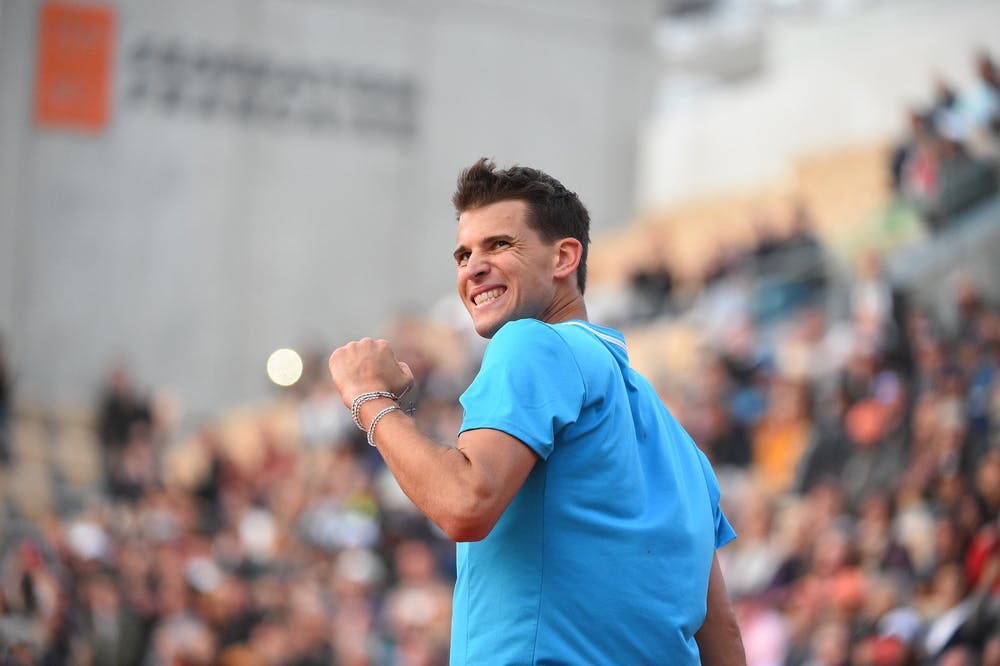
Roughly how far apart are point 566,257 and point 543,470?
1.63 ft

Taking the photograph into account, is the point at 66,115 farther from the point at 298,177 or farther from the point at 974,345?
the point at 974,345

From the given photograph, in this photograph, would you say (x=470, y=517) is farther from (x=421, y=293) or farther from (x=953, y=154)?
(x=421, y=293)

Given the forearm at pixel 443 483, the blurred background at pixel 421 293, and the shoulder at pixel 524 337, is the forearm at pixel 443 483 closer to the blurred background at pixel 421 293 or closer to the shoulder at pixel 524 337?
the shoulder at pixel 524 337

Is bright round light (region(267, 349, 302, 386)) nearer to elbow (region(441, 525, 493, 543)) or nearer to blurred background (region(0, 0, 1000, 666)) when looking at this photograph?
blurred background (region(0, 0, 1000, 666))

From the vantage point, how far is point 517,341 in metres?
2.53

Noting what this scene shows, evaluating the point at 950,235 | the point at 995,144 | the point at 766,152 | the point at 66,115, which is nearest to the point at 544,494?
the point at 950,235

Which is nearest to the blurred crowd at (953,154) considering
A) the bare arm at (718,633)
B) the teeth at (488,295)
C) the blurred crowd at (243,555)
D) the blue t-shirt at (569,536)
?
the blurred crowd at (243,555)

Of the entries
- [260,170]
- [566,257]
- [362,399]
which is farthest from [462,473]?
[260,170]

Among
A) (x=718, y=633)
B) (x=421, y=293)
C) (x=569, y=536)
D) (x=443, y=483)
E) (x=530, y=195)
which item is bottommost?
(x=421, y=293)

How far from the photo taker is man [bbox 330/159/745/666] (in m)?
2.43

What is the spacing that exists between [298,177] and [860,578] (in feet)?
48.5

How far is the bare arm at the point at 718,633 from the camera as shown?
2883 millimetres

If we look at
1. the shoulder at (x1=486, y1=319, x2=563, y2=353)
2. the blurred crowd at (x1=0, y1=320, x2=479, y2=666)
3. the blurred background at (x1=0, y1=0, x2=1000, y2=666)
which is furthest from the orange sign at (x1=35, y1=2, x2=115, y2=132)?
the shoulder at (x1=486, y1=319, x2=563, y2=353)

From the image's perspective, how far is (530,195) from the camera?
276 centimetres
